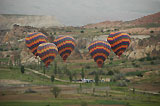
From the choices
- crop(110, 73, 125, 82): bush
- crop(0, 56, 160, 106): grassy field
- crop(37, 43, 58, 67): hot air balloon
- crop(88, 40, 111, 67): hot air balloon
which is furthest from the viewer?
crop(110, 73, 125, 82): bush

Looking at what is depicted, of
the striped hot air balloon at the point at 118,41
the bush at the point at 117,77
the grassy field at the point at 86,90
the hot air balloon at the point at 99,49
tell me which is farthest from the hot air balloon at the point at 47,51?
the bush at the point at 117,77

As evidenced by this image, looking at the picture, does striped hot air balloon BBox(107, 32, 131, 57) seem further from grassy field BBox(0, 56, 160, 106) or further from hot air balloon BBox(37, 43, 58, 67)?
hot air balloon BBox(37, 43, 58, 67)

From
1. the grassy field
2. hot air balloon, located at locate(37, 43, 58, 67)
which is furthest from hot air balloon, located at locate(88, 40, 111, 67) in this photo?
hot air balloon, located at locate(37, 43, 58, 67)

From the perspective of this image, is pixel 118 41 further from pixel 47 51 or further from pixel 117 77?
pixel 47 51

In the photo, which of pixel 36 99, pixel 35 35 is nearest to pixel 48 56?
pixel 35 35

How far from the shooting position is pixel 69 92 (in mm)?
55500

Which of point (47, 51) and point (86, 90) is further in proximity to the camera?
point (47, 51)

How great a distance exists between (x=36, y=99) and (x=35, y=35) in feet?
88.3

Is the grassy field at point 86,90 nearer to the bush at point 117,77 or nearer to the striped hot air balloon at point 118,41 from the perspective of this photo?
the bush at point 117,77

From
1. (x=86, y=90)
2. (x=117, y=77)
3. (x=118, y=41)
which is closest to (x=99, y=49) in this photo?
(x=118, y=41)

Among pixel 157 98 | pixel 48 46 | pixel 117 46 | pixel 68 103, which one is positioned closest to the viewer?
pixel 68 103

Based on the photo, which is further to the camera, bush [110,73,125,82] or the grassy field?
bush [110,73,125,82]

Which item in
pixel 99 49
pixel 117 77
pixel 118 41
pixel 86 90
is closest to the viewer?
pixel 86 90

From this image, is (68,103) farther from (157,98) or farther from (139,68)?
(139,68)
